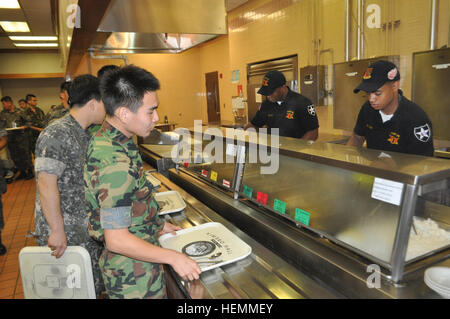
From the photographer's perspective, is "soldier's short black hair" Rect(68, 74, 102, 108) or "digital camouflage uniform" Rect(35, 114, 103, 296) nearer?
"digital camouflage uniform" Rect(35, 114, 103, 296)

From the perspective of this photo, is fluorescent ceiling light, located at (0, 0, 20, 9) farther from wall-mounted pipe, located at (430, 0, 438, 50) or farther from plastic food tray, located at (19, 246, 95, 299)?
wall-mounted pipe, located at (430, 0, 438, 50)

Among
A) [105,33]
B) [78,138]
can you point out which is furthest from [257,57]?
[78,138]

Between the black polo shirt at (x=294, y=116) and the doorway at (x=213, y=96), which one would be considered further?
the doorway at (x=213, y=96)

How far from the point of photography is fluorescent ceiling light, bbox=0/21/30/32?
5907 millimetres

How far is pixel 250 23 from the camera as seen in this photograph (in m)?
6.21

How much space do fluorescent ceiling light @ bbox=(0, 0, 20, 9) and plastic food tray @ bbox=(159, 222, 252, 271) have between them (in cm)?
499

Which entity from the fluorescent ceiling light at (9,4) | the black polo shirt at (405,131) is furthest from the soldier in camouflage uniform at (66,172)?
the fluorescent ceiling light at (9,4)

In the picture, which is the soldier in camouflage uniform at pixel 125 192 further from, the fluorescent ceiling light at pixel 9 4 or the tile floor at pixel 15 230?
the fluorescent ceiling light at pixel 9 4

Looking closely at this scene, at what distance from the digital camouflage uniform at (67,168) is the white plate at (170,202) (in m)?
0.43

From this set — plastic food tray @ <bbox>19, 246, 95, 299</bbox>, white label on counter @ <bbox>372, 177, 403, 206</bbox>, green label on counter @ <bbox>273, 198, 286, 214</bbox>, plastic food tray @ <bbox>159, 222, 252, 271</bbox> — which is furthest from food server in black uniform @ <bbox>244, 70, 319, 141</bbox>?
plastic food tray @ <bbox>19, 246, 95, 299</bbox>

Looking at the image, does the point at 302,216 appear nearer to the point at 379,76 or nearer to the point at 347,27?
the point at 379,76

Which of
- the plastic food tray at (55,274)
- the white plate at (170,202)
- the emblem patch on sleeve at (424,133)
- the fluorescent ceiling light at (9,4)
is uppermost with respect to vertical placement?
the fluorescent ceiling light at (9,4)

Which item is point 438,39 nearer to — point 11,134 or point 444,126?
point 444,126

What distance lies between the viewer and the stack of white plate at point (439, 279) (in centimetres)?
93
